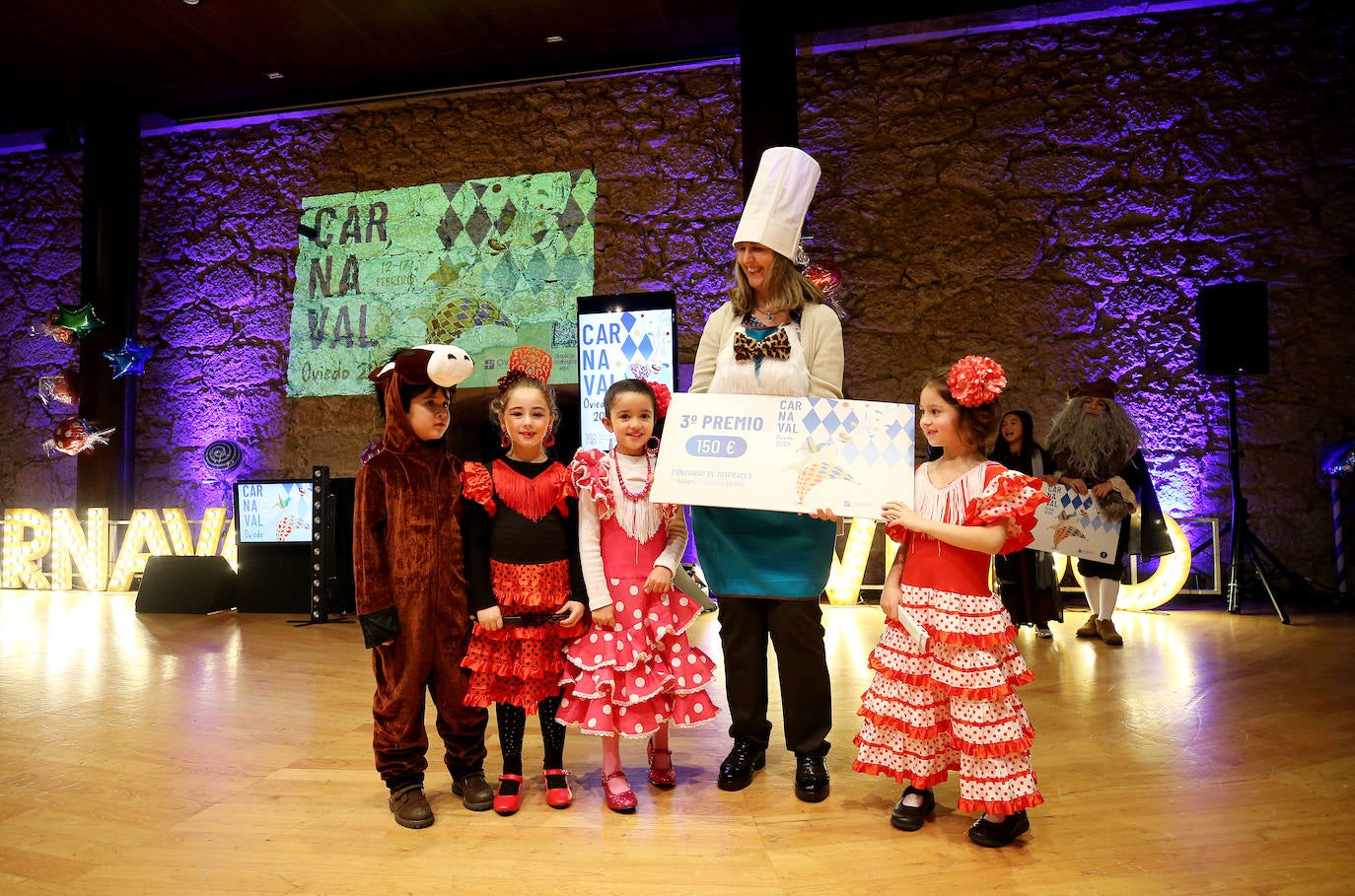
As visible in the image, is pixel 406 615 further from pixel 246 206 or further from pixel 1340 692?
pixel 246 206

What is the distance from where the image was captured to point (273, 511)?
5.68m

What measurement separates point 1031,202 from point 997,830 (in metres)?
5.12

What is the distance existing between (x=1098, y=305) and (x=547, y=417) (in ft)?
16.2

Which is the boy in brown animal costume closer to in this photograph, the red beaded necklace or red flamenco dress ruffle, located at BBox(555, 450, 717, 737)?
red flamenco dress ruffle, located at BBox(555, 450, 717, 737)

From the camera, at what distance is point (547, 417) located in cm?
234

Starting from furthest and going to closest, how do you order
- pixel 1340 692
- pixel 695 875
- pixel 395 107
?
pixel 395 107
pixel 1340 692
pixel 695 875

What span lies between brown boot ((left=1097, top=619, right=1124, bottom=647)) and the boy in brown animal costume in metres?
3.62

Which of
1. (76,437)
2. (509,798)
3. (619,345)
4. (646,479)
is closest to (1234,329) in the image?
(619,345)

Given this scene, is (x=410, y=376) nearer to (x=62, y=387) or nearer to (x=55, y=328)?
(x=55, y=328)

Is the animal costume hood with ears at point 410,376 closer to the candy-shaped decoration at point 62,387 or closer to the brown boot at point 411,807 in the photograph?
the brown boot at point 411,807

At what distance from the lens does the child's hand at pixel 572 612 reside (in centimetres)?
226

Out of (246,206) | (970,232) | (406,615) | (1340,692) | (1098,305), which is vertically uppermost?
(246,206)

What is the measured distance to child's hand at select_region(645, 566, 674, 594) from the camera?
2250 millimetres

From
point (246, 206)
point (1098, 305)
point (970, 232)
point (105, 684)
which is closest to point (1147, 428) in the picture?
point (1098, 305)
